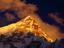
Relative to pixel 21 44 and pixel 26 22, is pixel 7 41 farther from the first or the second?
pixel 26 22

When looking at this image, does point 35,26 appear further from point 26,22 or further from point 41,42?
point 41,42

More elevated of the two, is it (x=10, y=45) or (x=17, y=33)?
(x=17, y=33)

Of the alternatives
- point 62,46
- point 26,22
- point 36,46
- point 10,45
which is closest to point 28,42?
point 36,46

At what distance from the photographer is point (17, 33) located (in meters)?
57.8

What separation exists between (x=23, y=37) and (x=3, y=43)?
301 inches

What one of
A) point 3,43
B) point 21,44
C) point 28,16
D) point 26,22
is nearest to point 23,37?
point 21,44

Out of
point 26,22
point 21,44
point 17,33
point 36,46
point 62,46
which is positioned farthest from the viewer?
point 26,22

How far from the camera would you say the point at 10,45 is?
2144 inches

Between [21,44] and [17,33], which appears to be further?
[17,33]

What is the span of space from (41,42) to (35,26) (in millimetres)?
26719

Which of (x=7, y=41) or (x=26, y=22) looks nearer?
(x=7, y=41)

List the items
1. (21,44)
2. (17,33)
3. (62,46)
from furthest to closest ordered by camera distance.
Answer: (17,33), (21,44), (62,46)

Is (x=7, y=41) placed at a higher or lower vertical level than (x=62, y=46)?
higher

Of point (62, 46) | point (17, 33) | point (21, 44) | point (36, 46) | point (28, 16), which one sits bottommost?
point (62, 46)
